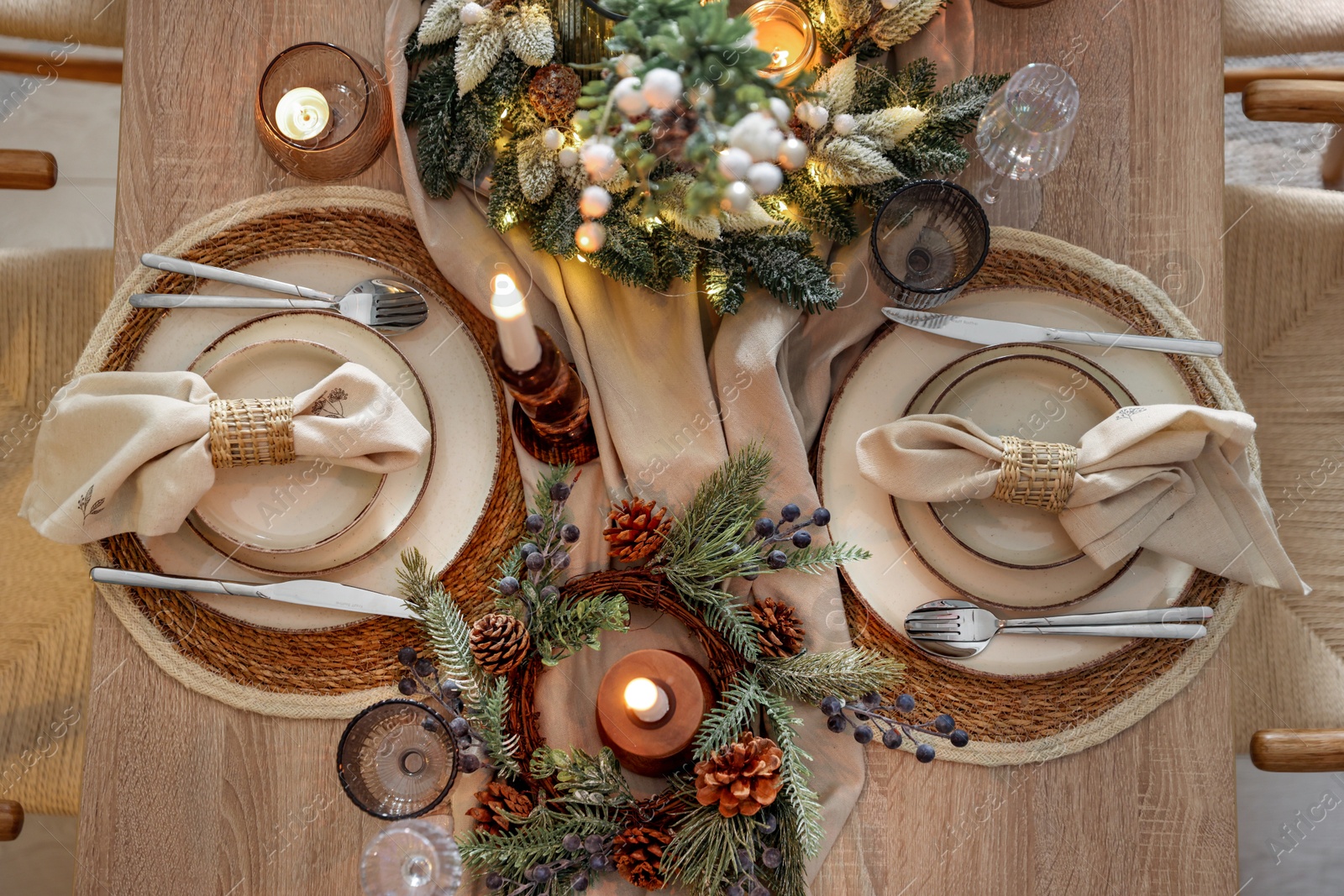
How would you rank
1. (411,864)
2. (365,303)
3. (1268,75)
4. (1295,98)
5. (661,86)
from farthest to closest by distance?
(1268,75)
(1295,98)
(365,303)
(411,864)
(661,86)

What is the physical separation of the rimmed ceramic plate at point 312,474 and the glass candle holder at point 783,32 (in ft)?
1.71

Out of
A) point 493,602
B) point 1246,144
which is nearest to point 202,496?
point 493,602

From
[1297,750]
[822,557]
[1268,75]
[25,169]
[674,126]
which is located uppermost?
[1268,75]

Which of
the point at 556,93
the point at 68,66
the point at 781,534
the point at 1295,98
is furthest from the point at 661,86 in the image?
the point at 68,66

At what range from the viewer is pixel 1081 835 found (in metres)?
0.94

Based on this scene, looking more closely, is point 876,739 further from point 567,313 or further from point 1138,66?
point 1138,66

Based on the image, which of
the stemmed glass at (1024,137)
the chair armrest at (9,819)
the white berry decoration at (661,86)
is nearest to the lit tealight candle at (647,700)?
the white berry decoration at (661,86)

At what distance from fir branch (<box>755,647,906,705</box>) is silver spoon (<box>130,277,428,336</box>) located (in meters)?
0.55

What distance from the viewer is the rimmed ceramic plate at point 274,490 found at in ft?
3.14

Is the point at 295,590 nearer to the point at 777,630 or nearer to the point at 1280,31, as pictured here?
the point at 777,630

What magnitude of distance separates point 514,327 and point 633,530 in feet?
0.82

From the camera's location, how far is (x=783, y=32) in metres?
0.94

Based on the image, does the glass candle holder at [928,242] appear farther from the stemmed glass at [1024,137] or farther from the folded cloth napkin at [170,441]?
the folded cloth napkin at [170,441]

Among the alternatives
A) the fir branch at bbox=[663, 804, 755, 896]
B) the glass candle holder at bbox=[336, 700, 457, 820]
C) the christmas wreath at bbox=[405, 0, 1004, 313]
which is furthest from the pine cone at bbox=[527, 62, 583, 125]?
the fir branch at bbox=[663, 804, 755, 896]
